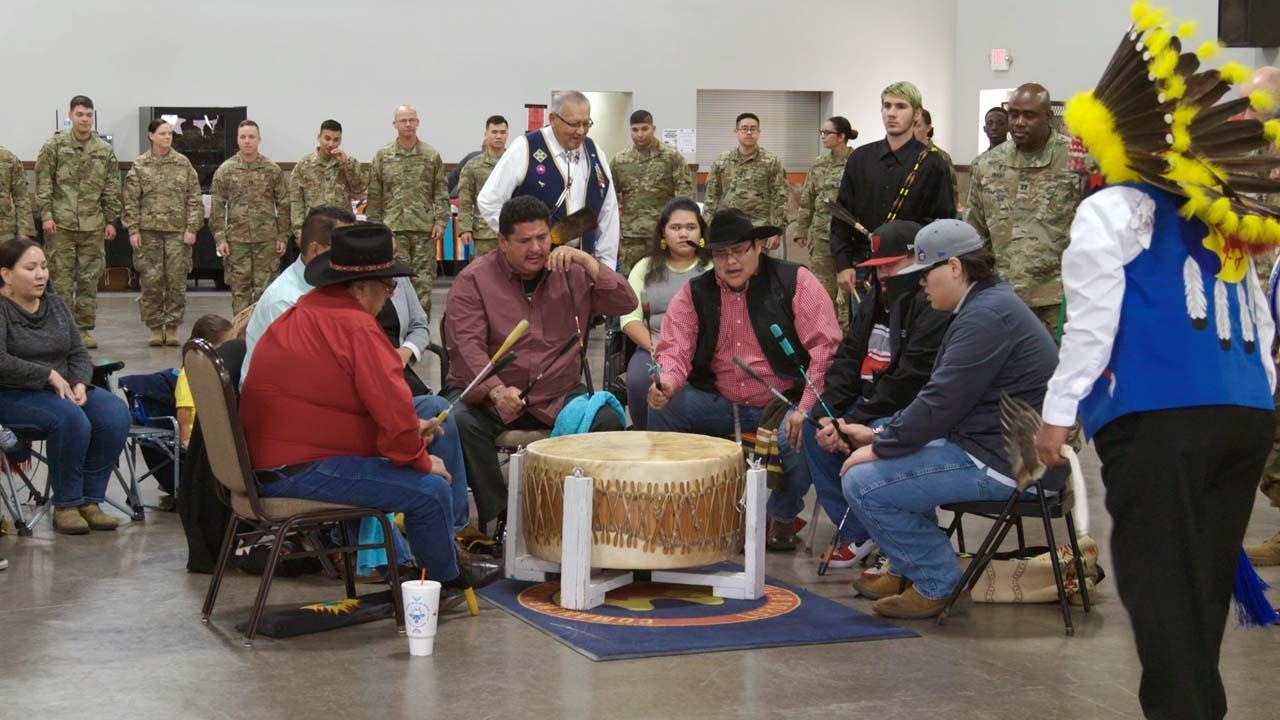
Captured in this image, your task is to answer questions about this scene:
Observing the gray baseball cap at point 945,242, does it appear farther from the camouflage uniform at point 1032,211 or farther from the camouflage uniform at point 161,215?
the camouflage uniform at point 161,215

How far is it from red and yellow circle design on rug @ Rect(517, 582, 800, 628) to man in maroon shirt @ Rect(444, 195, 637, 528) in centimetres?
71

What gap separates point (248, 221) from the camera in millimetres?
11805

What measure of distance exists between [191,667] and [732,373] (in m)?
2.29

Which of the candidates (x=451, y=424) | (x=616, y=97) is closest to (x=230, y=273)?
(x=616, y=97)

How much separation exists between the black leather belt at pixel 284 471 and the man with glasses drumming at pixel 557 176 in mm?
2650

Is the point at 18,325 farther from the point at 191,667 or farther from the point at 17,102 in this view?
the point at 17,102

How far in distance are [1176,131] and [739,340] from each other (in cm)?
260

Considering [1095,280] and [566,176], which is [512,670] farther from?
[566,176]

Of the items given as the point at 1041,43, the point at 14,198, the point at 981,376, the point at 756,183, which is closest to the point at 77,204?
the point at 14,198

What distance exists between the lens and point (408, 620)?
3.81m

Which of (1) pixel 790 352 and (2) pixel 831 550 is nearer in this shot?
(2) pixel 831 550

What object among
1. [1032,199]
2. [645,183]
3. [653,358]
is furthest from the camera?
[645,183]

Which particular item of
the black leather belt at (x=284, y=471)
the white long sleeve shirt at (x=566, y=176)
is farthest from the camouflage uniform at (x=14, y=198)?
the black leather belt at (x=284, y=471)

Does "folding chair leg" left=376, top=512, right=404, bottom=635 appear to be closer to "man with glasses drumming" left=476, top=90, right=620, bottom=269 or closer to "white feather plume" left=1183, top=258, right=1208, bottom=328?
"white feather plume" left=1183, top=258, right=1208, bottom=328
